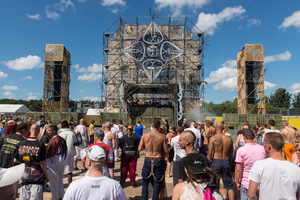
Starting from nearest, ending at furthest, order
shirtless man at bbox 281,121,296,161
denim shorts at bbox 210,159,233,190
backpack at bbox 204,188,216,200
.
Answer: backpack at bbox 204,188,216,200, denim shorts at bbox 210,159,233,190, shirtless man at bbox 281,121,296,161

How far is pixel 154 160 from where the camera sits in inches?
176

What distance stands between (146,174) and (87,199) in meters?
2.41

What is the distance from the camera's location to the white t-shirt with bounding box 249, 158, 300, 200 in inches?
98.7

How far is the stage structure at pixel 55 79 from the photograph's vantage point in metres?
27.1

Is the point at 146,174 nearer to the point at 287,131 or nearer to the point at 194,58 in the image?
the point at 287,131

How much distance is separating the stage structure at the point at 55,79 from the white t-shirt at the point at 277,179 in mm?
27682

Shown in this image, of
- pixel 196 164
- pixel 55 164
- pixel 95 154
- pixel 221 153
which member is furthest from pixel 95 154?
pixel 221 153

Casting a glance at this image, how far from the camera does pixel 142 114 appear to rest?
23.5m

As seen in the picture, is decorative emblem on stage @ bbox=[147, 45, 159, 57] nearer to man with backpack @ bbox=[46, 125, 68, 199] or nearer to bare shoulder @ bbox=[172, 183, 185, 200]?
man with backpack @ bbox=[46, 125, 68, 199]

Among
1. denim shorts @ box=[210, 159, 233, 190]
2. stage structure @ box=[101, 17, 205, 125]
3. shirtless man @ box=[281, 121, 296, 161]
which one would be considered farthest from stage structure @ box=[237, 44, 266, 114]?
denim shorts @ box=[210, 159, 233, 190]

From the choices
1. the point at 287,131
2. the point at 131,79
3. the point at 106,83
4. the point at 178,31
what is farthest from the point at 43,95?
the point at 287,131

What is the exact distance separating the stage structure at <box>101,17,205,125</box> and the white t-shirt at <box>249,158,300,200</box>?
1946cm

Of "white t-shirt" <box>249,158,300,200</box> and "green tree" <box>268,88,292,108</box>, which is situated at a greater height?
"green tree" <box>268,88,292,108</box>

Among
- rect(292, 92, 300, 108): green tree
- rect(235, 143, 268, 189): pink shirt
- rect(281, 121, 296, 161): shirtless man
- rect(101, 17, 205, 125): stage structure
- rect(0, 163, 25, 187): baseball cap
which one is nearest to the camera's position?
rect(0, 163, 25, 187): baseball cap
